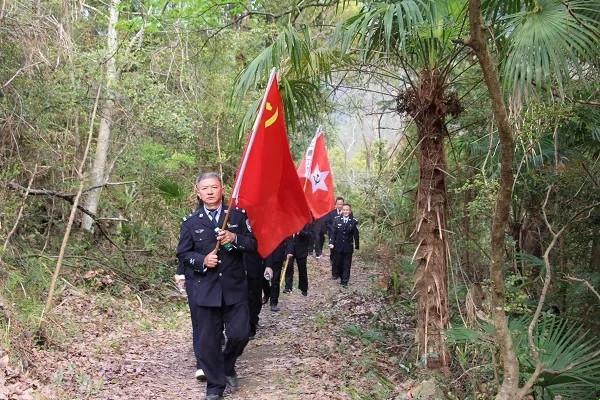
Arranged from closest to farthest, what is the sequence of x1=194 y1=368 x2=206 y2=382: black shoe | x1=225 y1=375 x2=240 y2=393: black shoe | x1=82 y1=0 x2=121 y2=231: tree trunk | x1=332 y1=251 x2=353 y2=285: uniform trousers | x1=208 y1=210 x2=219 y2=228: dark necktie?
x1=208 y1=210 x2=219 y2=228: dark necktie
x1=225 y1=375 x2=240 y2=393: black shoe
x1=194 y1=368 x2=206 y2=382: black shoe
x1=82 y1=0 x2=121 y2=231: tree trunk
x1=332 y1=251 x2=353 y2=285: uniform trousers

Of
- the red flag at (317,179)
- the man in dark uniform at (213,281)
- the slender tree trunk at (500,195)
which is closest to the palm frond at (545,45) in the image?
the slender tree trunk at (500,195)

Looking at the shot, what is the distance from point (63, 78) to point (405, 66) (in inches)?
210

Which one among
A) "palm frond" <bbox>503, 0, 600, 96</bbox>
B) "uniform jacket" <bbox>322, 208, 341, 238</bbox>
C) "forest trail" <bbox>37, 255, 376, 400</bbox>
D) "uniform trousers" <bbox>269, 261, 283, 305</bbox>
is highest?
"palm frond" <bbox>503, 0, 600, 96</bbox>

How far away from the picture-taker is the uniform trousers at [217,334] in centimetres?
610

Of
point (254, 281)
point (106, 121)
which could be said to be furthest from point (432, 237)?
point (106, 121)

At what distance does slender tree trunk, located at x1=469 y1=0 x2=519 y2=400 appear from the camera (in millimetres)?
4223

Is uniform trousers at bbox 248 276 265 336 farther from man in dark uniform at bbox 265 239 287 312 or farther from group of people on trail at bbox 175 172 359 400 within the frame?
group of people on trail at bbox 175 172 359 400

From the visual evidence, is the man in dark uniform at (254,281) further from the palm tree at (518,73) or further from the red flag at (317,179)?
the palm tree at (518,73)

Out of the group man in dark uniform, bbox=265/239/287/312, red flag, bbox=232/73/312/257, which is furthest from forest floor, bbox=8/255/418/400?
red flag, bbox=232/73/312/257

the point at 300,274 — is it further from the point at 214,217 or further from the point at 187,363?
the point at 214,217

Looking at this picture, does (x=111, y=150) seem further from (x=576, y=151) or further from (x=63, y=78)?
(x=576, y=151)

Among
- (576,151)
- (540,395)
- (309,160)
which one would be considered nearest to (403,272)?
(309,160)

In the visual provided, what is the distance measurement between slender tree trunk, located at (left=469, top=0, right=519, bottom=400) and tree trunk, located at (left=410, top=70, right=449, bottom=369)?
2.71m

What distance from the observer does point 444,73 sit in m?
7.02
